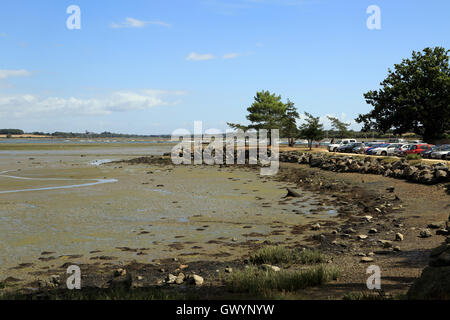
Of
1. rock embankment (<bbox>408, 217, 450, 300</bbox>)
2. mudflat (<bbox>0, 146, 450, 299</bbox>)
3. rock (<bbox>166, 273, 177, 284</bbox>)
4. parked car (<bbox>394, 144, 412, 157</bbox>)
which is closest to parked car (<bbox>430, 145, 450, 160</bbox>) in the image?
→ parked car (<bbox>394, 144, 412, 157</bbox>)

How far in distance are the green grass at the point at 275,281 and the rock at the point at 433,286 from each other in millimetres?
2089

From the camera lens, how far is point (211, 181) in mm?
34938

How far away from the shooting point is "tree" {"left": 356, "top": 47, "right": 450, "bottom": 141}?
2083 inches

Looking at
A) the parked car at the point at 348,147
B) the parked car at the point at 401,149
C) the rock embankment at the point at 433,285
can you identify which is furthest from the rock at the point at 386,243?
the parked car at the point at 348,147

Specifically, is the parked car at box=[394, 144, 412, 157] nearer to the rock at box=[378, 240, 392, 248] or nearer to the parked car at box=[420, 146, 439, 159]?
the parked car at box=[420, 146, 439, 159]

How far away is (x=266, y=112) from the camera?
263ft

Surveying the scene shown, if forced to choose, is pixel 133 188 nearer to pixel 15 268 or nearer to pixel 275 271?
pixel 15 268

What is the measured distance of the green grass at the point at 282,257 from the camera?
34.5ft

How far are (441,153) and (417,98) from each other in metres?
16.4

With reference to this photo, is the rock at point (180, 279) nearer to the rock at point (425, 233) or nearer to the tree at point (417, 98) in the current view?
the rock at point (425, 233)

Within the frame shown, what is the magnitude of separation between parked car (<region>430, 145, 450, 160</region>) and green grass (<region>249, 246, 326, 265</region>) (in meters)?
34.9

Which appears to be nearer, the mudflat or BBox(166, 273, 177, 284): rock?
BBox(166, 273, 177, 284): rock

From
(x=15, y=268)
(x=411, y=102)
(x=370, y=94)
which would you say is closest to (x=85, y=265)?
(x=15, y=268)

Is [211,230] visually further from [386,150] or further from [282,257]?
[386,150]
